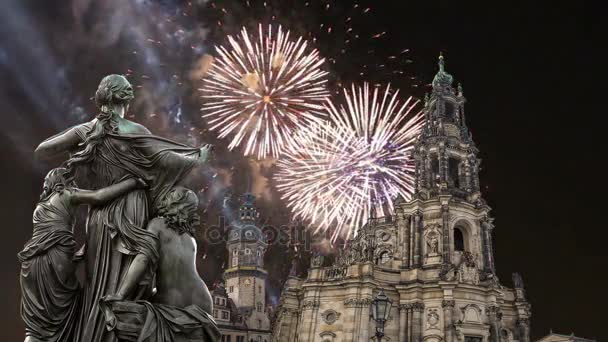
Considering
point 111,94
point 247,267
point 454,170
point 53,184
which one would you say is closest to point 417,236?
point 454,170

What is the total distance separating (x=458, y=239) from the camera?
171 feet

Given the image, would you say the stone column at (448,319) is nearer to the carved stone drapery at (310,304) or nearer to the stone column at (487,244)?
the stone column at (487,244)

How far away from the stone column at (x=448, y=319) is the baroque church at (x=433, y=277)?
0.08 meters

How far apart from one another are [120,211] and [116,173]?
383 mm

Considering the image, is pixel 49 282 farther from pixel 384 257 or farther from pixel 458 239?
pixel 384 257

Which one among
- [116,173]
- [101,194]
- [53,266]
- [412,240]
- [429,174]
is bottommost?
[53,266]

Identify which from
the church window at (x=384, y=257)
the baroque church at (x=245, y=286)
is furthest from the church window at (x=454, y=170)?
the baroque church at (x=245, y=286)

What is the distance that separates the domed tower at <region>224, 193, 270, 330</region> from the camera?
77625 millimetres

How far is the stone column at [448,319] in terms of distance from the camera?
1751 inches

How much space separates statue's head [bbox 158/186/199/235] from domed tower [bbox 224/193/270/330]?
71.5m

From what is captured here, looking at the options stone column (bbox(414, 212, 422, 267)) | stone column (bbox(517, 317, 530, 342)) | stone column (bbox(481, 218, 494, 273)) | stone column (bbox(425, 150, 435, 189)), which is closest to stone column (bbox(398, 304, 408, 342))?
stone column (bbox(414, 212, 422, 267))

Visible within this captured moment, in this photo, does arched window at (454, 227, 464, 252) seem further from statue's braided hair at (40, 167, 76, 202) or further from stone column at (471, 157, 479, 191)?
statue's braided hair at (40, 167, 76, 202)

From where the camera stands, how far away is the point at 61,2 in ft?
126

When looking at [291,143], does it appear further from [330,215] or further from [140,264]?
[140,264]
